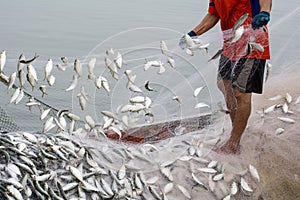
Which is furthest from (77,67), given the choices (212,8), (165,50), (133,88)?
(212,8)

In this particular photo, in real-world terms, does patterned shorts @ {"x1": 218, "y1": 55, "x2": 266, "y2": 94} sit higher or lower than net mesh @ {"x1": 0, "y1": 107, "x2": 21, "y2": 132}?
higher

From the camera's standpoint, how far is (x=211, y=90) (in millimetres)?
3662

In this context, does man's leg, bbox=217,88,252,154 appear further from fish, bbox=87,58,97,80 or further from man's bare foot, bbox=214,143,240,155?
fish, bbox=87,58,97,80

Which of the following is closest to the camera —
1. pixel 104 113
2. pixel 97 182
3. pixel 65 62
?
pixel 97 182

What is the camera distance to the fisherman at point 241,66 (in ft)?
11.6

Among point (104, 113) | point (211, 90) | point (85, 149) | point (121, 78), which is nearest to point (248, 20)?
point (211, 90)

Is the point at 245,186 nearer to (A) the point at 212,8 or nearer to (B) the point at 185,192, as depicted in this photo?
(B) the point at 185,192

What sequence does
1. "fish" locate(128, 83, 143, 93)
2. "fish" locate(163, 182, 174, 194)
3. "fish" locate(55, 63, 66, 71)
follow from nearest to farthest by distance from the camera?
"fish" locate(163, 182, 174, 194)
"fish" locate(128, 83, 143, 93)
"fish" locate(55, 63, 66, 71)

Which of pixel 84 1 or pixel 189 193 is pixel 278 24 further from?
pixel 84 1

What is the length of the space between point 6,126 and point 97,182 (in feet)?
4.04

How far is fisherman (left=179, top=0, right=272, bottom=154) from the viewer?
3.54m

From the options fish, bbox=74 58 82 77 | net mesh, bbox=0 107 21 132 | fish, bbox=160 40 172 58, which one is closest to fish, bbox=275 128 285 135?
fish, bbox=160 40 172 58

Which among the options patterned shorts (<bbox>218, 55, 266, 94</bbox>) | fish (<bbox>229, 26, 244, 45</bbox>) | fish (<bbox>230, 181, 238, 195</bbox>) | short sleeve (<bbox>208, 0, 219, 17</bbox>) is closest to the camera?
fish (<bbox>230, 181, 238, 195</bbox>)

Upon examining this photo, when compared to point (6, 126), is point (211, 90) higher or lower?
higher
